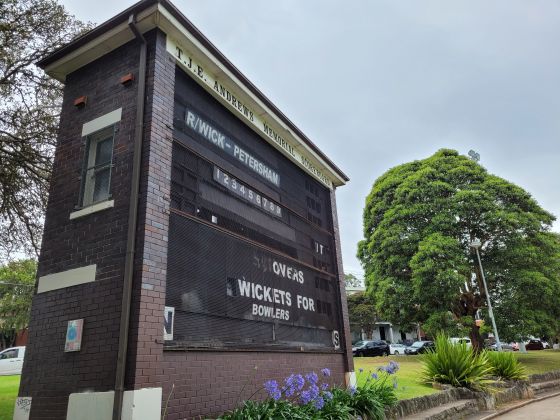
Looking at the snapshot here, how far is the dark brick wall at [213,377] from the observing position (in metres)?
5.40

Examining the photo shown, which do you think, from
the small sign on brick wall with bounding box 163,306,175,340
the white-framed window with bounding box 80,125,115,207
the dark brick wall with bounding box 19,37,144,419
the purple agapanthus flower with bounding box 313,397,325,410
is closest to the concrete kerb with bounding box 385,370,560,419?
the purple agapanthus flower with bounding box 313,397,325,410

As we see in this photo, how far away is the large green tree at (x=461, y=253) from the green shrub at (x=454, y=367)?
6935mm

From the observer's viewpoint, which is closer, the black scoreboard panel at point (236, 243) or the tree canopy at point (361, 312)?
the black scoreboard panel at point (236, 243)

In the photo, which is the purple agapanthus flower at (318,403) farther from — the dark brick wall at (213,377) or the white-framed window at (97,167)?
the white-framed window at (97,167)

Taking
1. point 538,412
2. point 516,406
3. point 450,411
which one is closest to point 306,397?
point 450,411

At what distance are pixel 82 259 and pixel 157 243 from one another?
1214 mm

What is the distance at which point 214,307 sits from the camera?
6.32 meters

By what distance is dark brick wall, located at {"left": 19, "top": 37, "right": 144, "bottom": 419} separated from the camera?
5.34m

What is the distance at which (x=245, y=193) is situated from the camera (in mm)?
7898

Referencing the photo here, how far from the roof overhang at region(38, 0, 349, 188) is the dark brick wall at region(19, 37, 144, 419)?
0.28 m

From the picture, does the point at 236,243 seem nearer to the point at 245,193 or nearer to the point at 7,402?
the point at 245,193

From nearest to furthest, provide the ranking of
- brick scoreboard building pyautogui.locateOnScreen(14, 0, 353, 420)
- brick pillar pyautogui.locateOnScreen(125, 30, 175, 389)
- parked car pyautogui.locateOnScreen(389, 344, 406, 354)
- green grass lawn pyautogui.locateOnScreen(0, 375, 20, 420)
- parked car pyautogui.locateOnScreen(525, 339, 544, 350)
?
brick pillar pyautogui.locateOnScreen(125, 30, 175, 389) → brick scoreboard building pyautogui.locateOnScreen(14, 0, 353, 420) → green grass lawn pyautogui.locateOnScreen(0, 375, 20, 420) → parked car pyautogui.locateOnScreen(389, 344, 406, 354) → parked car pyautogui.locateOnScreen(525, 339, 544, 350)

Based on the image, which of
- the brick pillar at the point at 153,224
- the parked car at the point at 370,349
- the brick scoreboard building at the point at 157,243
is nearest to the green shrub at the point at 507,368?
the brick scoreboard building at the point at 157,243

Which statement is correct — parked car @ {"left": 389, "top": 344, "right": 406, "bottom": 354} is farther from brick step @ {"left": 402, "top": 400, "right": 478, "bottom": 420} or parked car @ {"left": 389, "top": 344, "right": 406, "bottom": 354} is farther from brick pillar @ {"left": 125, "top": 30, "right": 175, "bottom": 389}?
brick pillar @ {"left": 125, "top": 30, "right": 175, "bottom": 389}
